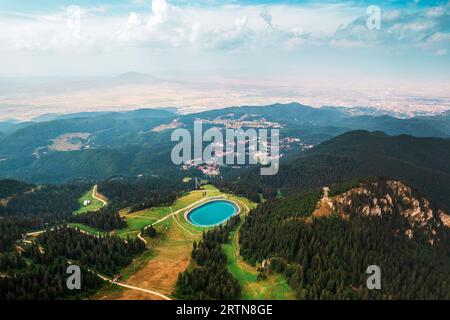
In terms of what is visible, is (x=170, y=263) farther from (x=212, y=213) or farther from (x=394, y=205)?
(x=394, y=205)

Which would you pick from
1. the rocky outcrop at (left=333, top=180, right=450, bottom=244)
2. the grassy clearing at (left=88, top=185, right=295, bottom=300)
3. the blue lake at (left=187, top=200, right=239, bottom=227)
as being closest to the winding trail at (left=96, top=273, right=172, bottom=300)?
the grassy clearing at (left=88, top=185, right=295, bottom=300)

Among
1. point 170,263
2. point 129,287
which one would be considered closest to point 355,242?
point 170,263

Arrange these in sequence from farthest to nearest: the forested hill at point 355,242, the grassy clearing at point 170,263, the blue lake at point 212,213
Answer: the blue lake at point 212,213, the forested hill at point 355,242, the grassy clearing at point 170,263

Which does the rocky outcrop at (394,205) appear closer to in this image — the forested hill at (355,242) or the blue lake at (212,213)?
the forested hill at (355,242)

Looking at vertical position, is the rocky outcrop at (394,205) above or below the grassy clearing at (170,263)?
above

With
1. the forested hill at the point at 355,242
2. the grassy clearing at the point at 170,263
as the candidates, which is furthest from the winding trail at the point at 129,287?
the forested hill at the point at 355,242

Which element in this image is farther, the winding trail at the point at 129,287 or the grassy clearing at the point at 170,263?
the grassy clearing at the point at 170,263

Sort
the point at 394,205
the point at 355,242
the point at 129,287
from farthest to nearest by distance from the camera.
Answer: the point at 394,205 → the point at 355,242 → the point at 129,287
